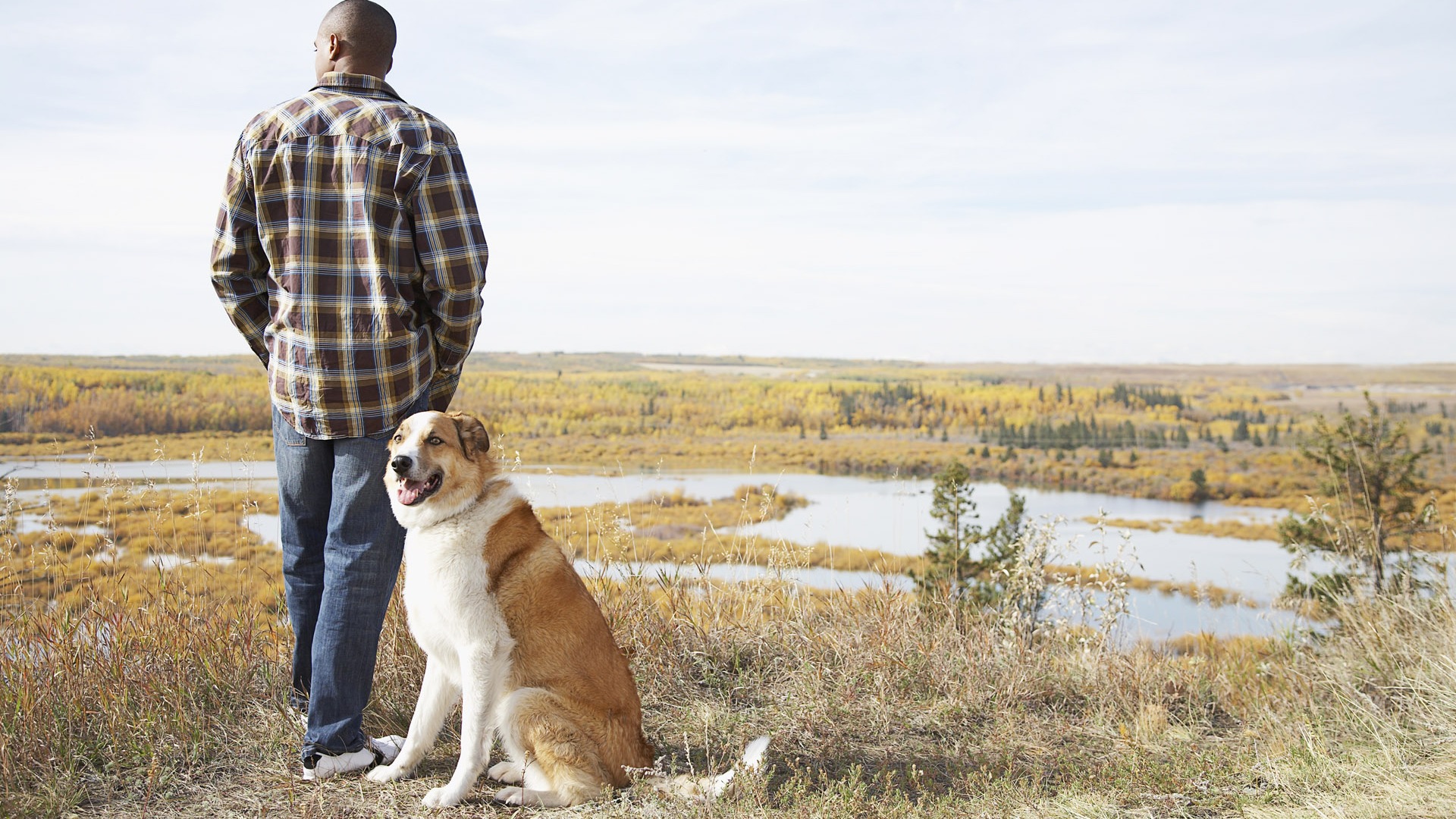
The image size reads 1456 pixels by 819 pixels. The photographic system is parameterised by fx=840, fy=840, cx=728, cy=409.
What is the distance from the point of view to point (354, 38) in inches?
124

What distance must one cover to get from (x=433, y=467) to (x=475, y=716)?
2.87ft

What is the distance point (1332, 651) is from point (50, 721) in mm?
7126

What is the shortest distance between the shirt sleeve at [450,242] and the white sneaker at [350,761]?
1.71 m

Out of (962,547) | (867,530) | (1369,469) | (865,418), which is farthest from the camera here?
(865,418)

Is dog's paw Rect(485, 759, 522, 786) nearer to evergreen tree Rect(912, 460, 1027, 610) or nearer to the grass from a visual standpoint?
the grass

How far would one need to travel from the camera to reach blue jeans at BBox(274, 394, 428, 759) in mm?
3096

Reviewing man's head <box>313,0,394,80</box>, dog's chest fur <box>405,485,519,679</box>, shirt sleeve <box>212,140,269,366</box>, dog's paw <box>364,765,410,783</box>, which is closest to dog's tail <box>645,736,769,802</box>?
dog's chest fur <box>405,485,519,679</box>

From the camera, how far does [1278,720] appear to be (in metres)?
4.53

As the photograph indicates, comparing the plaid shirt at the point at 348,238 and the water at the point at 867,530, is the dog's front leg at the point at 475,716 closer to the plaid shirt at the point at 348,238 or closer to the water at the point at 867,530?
the plaid shirt at the point at 348,238

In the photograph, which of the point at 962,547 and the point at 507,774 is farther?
the point at 962,547

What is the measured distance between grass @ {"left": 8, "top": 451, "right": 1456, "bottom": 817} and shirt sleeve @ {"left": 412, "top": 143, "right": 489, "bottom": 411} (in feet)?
5.98

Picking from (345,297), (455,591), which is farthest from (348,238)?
(455,591)

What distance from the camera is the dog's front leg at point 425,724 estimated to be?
10.2 ft

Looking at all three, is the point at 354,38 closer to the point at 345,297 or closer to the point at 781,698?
the point at 345,297
